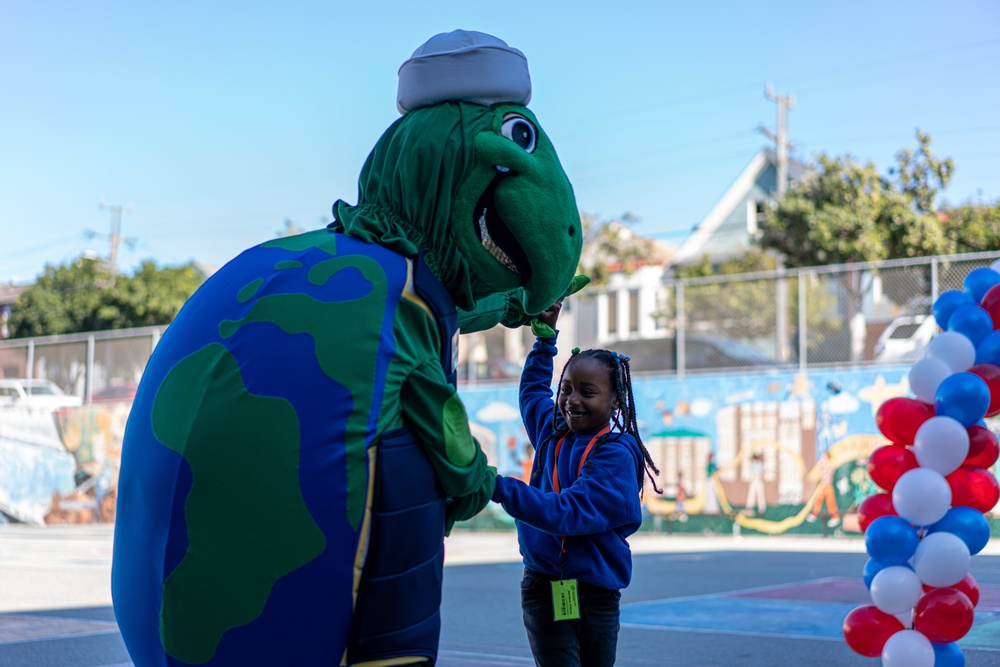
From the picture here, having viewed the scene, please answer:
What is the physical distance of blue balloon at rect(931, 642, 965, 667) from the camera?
4.80 meters

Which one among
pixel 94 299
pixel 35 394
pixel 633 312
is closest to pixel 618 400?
pixel 633 312

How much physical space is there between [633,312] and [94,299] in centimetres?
2344

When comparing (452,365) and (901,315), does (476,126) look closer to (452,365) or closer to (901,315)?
(452,365)

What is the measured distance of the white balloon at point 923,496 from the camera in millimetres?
4883

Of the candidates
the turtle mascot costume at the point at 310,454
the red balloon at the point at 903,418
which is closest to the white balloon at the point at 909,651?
the red balloon at the point at 903,418

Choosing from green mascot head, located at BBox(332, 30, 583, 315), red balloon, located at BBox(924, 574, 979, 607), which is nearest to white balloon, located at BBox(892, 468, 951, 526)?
red balloon, located at BBox(924, 574, 979, 607)

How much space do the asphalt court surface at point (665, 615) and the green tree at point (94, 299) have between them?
23367mm

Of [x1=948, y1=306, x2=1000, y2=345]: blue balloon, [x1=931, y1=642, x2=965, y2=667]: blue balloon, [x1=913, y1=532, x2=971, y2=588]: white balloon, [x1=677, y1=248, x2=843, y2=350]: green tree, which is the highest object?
[x1=677, y1=248, x2=843, y2=350]: green tree

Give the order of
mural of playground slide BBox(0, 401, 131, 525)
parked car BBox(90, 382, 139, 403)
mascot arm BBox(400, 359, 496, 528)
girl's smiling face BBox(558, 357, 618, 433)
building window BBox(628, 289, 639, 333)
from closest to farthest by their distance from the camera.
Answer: mascot arm BBox(400, 359, 496, 528) → girl's smiling face BBox(558, 357, 618, 433) → building window BBox(628, 289, 639, 333) → parked car BBox(90, 382, 139, 403) → mural of playground slide BBox(0, 401, 131, 525)

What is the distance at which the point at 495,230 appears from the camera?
278 cm

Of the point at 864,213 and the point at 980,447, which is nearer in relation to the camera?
the point at 980,447

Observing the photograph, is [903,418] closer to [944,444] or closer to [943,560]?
[944,444]

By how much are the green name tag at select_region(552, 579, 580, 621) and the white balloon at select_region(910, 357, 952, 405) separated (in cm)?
237

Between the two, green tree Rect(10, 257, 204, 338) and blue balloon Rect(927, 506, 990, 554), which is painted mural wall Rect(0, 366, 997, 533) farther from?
green tree Rect(10, 257, 204, 338)
